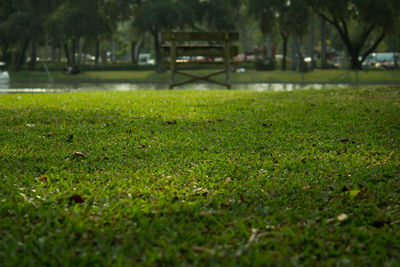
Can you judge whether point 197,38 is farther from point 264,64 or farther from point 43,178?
point 264,64

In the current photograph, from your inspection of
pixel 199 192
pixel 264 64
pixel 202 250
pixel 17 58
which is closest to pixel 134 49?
pixel 17 58

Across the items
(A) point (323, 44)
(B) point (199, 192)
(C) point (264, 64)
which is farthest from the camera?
(A) point (323, 44)

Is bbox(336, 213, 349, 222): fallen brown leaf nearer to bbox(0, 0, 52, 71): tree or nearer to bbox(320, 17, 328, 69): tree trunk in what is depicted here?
bbox(320, 17, 328, 69): tree trunk

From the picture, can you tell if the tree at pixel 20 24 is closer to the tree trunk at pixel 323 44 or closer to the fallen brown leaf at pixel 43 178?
the tree trunk at pixel 323 44

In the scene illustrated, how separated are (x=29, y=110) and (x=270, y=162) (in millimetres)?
5104

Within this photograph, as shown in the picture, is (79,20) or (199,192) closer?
(199,192)

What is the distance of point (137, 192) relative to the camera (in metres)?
3.61

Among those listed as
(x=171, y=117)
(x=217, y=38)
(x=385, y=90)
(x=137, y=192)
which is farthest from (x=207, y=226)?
(x=217, y=38)

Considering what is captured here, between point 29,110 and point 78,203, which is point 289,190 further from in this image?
point 29,110

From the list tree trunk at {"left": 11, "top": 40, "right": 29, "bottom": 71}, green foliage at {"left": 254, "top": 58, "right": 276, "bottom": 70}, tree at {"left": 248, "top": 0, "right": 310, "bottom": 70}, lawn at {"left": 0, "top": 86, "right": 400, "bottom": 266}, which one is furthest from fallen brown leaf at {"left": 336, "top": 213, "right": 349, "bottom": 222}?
tree trunk at {"left": 11, "top": 40, "right": 29, "bottom": 71}

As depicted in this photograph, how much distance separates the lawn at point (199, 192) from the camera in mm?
2613

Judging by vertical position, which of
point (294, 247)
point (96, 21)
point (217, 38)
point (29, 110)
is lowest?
point (294, 247)

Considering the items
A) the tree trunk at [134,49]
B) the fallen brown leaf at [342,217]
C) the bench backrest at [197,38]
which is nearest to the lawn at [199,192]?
the fallen brown leaf at [342,217]

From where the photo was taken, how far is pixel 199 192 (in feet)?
12.0
